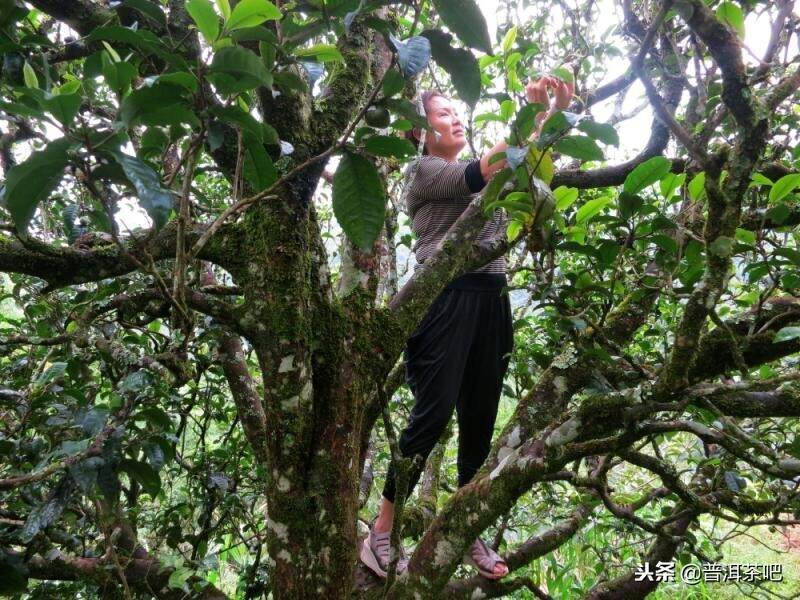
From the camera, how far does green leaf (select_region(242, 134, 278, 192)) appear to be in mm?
865

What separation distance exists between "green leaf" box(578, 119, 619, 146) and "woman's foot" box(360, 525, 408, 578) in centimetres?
128

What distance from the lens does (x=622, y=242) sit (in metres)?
1.11

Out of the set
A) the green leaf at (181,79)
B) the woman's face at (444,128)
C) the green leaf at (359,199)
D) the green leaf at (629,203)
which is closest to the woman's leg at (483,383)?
the woman's face at (444,128)

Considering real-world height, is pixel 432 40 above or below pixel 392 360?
above

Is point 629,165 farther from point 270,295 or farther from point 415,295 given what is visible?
point 270,295

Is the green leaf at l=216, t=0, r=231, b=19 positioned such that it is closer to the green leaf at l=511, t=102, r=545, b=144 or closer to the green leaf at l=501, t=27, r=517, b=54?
the green leaf at l=511, t=102, r=545, b=144

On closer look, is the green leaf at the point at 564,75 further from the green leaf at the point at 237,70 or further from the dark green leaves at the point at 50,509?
the dark green leaves at the point at 50,509

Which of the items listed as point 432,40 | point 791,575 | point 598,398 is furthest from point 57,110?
point 791,575

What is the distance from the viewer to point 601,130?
803 millimetres

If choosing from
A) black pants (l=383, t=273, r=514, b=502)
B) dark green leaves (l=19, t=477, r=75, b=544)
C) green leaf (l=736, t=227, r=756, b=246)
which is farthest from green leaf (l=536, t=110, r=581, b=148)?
dark green leaves (l=19, t=477, r=75, b=544)

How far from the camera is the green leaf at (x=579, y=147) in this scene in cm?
84

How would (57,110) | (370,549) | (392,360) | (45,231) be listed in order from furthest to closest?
(45,231)
(370,549)
(392,360)
(57,110)

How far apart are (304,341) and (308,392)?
10 centimetres

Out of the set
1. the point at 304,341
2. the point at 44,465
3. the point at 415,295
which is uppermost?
the point at 415,295
